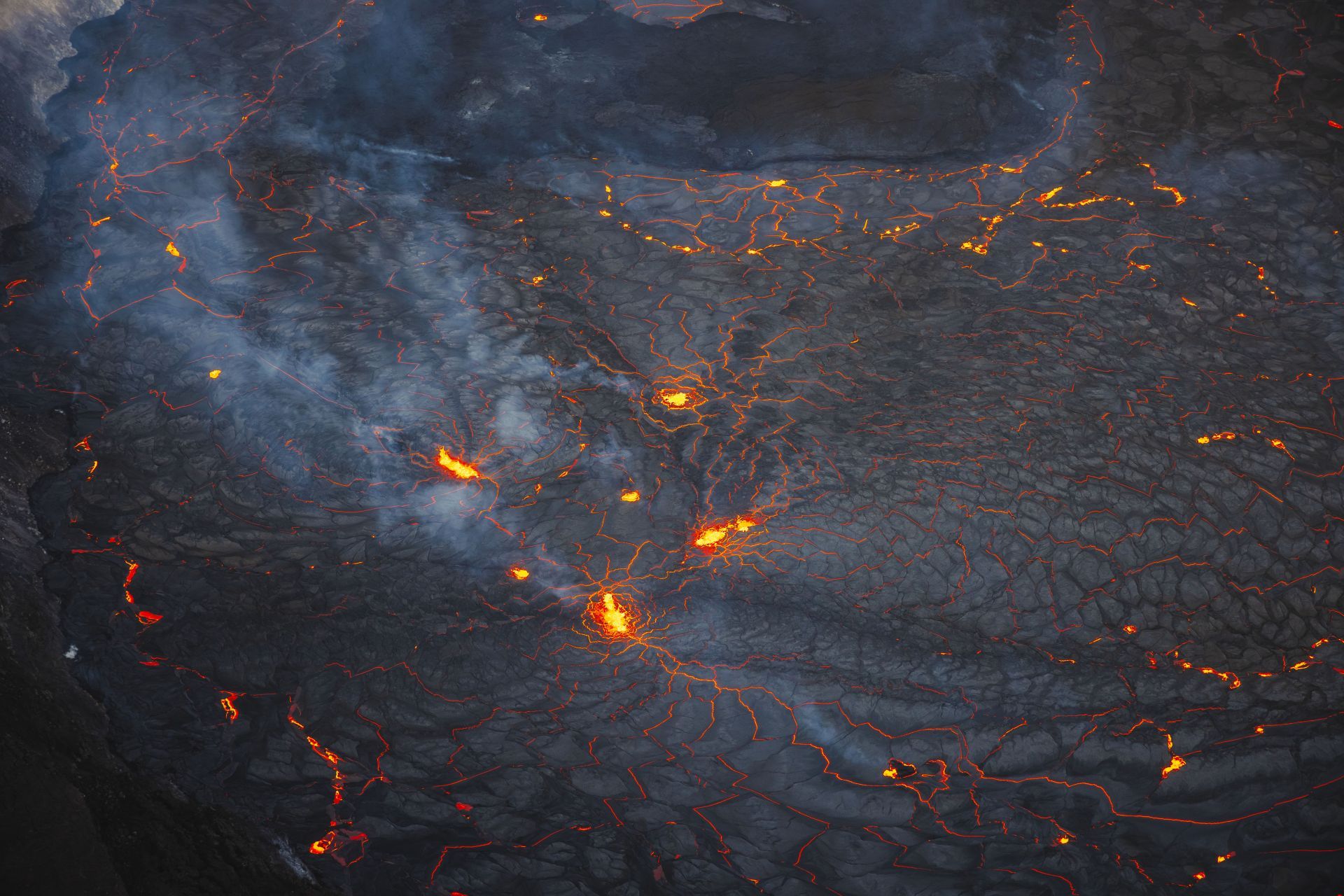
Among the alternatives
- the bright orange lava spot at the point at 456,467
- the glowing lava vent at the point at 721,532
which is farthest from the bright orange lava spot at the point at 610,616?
the bright orange lava spot at the point at 456,467

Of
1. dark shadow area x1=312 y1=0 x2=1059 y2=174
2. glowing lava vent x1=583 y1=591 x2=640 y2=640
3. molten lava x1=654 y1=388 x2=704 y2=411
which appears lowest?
glowing lava vent x1=583 y1=591 x2=640 y2=640

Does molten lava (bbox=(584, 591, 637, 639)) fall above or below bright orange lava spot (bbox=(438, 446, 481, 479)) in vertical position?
below

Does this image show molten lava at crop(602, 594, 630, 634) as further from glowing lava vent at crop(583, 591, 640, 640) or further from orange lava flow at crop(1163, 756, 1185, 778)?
orange lava flow at crop(1163, 756, 1185, 778)

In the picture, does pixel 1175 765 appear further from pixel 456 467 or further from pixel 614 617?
pixel 456 467

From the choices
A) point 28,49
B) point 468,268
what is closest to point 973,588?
point 468,268

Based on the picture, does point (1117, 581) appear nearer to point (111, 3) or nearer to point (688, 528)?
point (688, 528)

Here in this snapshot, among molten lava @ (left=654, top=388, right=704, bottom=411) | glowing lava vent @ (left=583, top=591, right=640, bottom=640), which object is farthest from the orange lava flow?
molten lava @ (left=654, top=388, right=704, bottom=411)

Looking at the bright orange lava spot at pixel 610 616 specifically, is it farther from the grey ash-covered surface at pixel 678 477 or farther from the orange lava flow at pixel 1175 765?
the orange lava flow at pixel 1175 765
